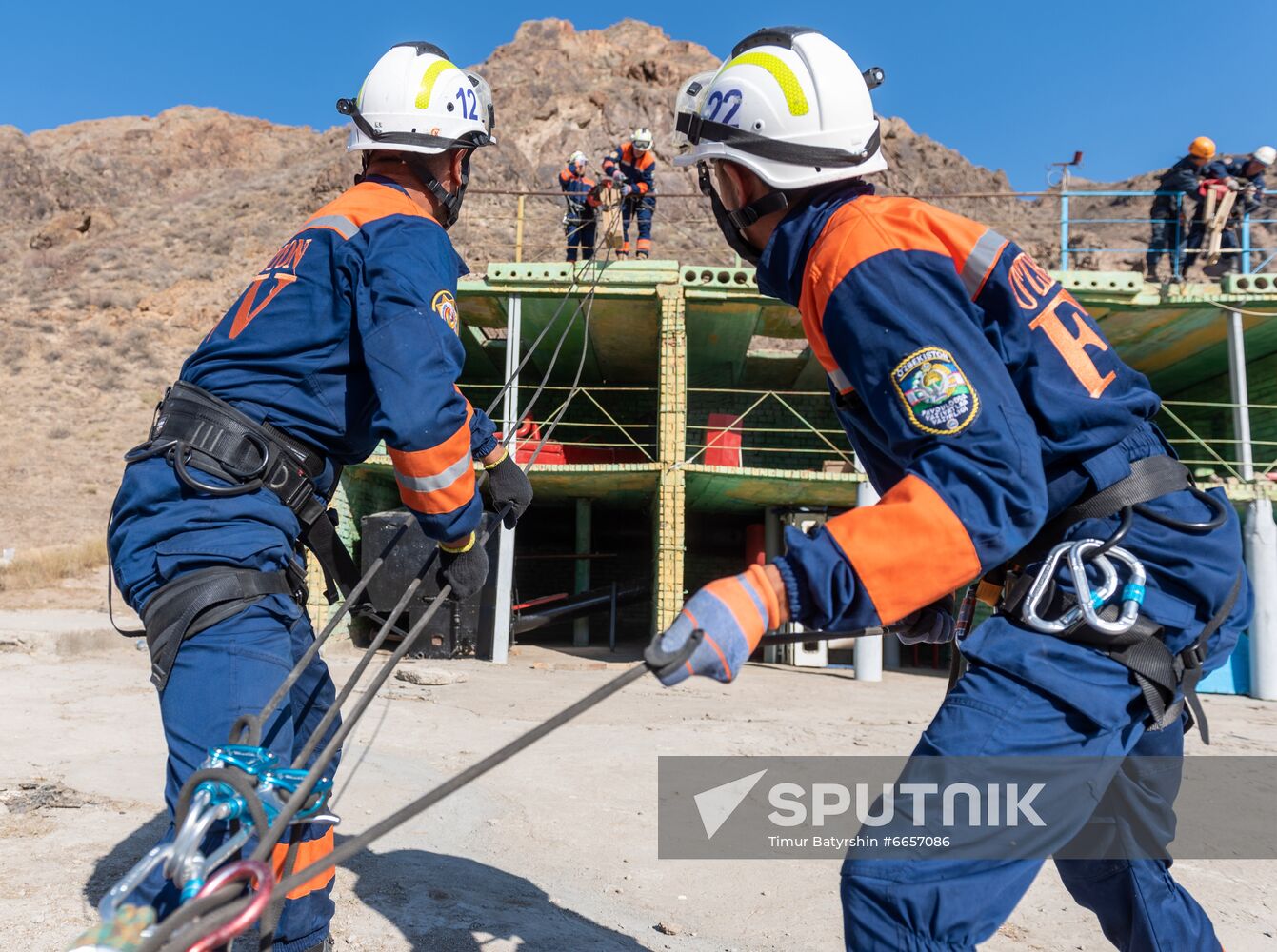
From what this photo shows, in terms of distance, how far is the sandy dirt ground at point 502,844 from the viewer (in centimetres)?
320

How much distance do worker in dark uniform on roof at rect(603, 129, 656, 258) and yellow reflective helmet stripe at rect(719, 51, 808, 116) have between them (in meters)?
11.0

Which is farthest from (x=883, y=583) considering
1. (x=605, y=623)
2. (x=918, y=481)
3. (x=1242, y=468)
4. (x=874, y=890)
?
(x=605, y=623)

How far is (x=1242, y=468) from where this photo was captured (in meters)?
13.2

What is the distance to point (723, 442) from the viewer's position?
621 inches

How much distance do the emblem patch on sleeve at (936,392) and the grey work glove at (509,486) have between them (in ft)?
6.57

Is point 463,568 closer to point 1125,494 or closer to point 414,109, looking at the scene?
point 414,109

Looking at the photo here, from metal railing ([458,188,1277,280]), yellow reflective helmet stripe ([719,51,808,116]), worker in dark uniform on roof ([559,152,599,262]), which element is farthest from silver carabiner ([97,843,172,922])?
metal railing ([458,188,1277,280])

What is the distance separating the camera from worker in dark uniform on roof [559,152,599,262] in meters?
13.9

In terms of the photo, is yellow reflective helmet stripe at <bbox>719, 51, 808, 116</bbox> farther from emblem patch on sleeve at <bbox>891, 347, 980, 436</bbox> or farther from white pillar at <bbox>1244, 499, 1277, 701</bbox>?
white pillar at <bbox>1244, 499, 1277, 701</bbox>

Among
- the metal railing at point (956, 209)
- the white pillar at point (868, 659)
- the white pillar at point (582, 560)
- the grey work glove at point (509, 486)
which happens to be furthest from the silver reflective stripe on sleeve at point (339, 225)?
the metal railing at point (956, 209)

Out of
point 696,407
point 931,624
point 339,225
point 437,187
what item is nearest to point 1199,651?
point 931,624

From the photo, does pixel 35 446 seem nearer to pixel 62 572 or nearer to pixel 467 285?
pixel 62 572

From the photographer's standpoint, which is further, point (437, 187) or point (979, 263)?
point (437, 187)

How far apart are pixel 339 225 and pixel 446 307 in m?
0.39
